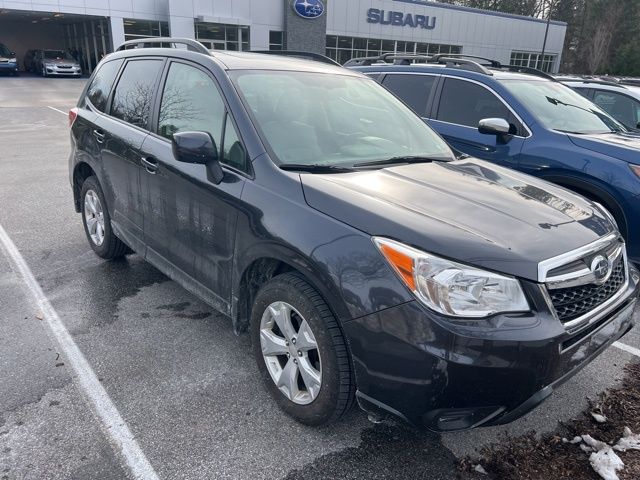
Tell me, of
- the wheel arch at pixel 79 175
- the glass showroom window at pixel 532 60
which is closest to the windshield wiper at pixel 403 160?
the wheel arch at pixel 79 175

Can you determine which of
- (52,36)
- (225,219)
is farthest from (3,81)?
(225,219)

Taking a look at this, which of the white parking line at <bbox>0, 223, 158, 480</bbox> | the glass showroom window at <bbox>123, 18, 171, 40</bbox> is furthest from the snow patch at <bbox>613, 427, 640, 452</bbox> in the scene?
the glass showroom window at <bbox>123, 18, 171, 40</bbox>

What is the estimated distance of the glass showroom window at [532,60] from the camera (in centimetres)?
4403

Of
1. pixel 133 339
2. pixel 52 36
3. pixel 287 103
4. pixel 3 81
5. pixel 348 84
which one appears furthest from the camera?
pixel 52 36

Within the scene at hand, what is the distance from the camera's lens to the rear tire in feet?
14.8

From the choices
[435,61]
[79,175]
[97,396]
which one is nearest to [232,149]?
[97,396]

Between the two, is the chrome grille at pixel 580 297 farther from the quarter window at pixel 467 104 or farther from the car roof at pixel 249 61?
the quarter window at pixel 467 104

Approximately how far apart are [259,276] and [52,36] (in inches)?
1884

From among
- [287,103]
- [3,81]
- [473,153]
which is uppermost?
[287,103]

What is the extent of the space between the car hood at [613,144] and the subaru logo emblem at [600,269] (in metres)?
2.33

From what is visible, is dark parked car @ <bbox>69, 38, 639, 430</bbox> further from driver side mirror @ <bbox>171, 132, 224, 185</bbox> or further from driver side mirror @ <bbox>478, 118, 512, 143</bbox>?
driver side mirror @ <bbox>478, 118, 512, 143</bbox>

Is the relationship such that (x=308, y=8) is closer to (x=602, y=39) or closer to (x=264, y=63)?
(x=602, y=39)

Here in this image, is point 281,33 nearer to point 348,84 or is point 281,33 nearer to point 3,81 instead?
point 3,81

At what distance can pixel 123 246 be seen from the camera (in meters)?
4.61
